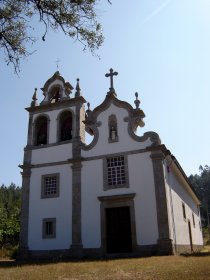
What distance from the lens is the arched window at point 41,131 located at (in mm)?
23377

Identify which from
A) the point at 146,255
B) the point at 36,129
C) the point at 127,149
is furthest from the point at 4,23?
the point at 36,129

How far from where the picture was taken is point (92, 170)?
20.3m

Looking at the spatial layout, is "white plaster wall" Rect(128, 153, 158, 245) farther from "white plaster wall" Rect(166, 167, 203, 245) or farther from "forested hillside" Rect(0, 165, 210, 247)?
"forested hillside" Rect(0, 165, 210, 247)

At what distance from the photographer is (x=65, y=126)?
75.9 feet

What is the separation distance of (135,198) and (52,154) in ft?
→ 21.4

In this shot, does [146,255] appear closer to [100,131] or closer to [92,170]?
[92,170]

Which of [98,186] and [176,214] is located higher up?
[98,186]

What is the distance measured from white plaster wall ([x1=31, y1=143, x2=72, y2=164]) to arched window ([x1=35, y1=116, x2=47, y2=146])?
996 millimetres

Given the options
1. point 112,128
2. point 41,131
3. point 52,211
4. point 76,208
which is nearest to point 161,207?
point 76,208

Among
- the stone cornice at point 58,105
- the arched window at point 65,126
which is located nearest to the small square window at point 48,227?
the arched window at point 65,126

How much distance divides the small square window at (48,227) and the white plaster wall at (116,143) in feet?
15.1

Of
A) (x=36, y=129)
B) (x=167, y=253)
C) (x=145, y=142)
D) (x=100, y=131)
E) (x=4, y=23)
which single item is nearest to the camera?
(x=4, y=23)

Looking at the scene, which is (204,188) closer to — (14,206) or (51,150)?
(14,206)

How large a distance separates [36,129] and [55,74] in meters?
4.41
